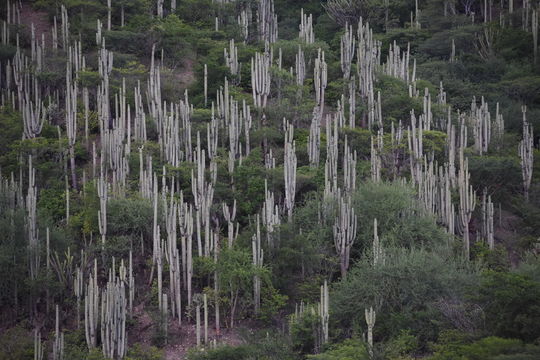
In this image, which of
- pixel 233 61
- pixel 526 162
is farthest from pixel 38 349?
pixel 233 61

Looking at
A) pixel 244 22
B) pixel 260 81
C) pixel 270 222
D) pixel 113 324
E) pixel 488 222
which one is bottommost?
pixel 113 324

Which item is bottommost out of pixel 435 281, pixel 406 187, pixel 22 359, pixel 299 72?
pixel 22 359

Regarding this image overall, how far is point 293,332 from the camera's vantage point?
89.8ft

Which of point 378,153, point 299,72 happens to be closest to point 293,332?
point 378,153

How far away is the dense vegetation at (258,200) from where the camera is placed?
90.2 feet

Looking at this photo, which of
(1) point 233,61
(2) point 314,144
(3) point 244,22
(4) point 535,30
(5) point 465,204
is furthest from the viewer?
(3) point 244,22

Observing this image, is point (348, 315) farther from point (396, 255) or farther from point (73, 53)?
point (73, 53)

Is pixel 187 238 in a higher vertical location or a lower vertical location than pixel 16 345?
higher

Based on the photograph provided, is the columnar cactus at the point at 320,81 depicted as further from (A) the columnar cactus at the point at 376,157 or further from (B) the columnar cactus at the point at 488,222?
(B) the columnar cactus at the point at 488,222

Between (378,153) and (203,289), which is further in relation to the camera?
(378,153)

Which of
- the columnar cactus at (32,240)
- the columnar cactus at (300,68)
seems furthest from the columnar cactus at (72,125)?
the columnar cactus at (300,68)

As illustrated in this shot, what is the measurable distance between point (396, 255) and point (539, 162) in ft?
30.2

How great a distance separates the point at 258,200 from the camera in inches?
1380

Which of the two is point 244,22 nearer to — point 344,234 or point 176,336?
point 344,234
